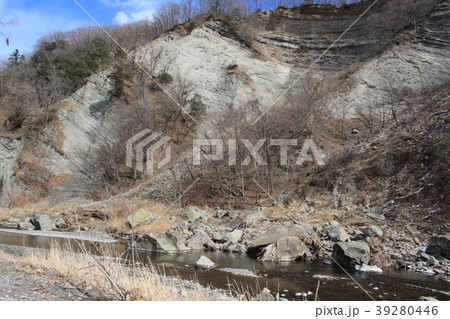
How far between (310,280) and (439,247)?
482cm

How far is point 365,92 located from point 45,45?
49.8 m

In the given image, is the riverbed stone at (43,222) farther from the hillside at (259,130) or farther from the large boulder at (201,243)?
the large boulder at (201,243)

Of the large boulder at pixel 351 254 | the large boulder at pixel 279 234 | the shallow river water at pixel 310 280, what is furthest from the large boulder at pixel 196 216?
the large boulder at pixel 351 254

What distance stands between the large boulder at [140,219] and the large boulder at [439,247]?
12.0 meters

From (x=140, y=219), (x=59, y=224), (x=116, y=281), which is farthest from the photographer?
(x=59, y=224)

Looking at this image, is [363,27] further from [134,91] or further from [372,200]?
[372,200]

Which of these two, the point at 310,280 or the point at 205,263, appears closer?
the point at 310,280

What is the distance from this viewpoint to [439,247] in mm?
11234

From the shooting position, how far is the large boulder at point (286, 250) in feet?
39.4

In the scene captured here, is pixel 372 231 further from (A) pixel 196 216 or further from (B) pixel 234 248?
(A) pixel 196 216

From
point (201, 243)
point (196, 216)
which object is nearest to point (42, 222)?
point (196, 216)

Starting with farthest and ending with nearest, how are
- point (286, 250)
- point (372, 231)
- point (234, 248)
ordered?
point (234, 248) < point (372, 231) < point (286, 250)
